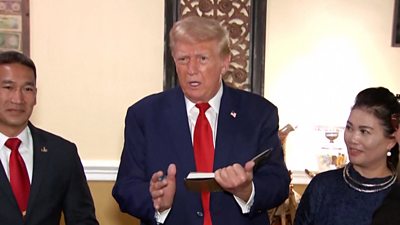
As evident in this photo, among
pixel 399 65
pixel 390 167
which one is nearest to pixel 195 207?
pixel 390 167

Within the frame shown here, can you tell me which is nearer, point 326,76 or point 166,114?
point 166,114

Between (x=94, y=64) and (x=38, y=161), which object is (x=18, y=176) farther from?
(x=94, y=64)

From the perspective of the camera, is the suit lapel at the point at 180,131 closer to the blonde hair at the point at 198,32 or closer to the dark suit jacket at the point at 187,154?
the dark suit jacket at the point at 187,154

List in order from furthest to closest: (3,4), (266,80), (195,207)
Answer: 1. (266,80)
2. (3,4)
3. (195,207)

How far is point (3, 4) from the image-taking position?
102 inches

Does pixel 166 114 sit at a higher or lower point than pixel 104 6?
lower

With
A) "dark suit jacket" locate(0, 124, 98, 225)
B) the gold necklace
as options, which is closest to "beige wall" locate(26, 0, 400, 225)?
"dark suit jacket" locate(0, 124, 98, 225)

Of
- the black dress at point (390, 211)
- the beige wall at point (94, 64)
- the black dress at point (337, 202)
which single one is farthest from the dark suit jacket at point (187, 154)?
the beige wall at point (94, 64)

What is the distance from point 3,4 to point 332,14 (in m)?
1.98

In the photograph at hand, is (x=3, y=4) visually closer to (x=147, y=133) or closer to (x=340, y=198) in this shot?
(x=147, y=133)

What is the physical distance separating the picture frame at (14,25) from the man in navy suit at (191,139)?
1.28 m

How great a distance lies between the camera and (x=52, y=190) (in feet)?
5.57

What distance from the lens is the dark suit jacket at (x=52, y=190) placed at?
1592mm

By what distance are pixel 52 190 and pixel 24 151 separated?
0.18m
